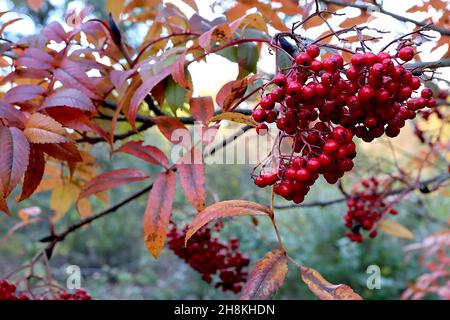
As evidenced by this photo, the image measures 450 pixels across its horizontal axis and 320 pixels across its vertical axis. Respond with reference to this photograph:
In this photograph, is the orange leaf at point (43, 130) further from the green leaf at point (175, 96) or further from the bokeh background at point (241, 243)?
the bokeh background at point (241, 243)

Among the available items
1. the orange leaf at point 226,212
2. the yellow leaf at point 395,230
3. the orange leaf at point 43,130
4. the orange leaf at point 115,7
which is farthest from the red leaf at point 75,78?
the yellow leaf at point 395,230

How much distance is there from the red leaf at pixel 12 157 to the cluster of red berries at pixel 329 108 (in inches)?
14.8

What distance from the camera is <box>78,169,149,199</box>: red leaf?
96cm

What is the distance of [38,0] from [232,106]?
869mm

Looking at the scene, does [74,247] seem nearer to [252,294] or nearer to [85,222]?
[85,222]

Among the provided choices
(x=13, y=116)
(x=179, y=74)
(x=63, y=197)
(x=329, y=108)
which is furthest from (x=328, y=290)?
(x=63, y=197)

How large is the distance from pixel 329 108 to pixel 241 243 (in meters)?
2.43

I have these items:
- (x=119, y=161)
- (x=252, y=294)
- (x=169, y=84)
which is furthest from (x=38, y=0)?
(x=119, y=161)

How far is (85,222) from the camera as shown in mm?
1212

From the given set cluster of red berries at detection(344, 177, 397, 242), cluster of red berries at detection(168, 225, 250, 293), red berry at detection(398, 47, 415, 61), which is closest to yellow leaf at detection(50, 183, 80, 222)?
cluster of red berries at detection(168, 225, 250, 293)

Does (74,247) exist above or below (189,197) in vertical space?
above

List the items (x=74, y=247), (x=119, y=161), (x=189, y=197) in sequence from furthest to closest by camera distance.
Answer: (x=74, y=247) → (x=119, y=161) → (x=189, y=197)

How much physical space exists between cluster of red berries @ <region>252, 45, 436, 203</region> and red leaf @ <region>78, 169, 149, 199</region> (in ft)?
→ 1.23
